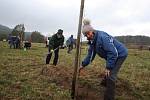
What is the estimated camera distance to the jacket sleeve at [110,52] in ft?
26.3

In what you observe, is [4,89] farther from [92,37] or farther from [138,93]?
[138,93]

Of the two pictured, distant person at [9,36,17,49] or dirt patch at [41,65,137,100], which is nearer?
dirt patch at [41,65,137,100]

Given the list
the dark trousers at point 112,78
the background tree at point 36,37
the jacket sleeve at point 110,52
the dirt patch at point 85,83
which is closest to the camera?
the jacket sleeve at point 110,52

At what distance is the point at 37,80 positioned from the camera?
11.8 metres

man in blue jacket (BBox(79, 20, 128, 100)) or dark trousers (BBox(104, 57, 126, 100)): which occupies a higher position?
man in blue jacket (BBox(79, 20, 128, 100))

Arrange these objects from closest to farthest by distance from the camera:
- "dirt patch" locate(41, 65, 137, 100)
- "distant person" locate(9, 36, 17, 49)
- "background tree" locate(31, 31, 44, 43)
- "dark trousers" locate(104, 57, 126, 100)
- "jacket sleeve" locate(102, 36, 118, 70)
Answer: "jacket sleeve" locate(102, 36, 118, 70), "dark trousers" locate(104, 57, 126, 100), "dirt patch" locate(41, 65, 137, 100), "distant person" locate(9, 36, 17, 49), "background tree" locate(31, 31, 44, 43)

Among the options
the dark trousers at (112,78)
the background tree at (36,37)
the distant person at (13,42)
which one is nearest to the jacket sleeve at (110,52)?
the dark trousers at (112,78)

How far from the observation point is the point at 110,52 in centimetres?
805

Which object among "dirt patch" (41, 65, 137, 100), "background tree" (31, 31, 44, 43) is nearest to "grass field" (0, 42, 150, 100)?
"dirt patch" (41, 65, 137, 100)

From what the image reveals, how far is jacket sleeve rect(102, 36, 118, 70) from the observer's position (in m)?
8.01

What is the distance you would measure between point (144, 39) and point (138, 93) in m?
79.6

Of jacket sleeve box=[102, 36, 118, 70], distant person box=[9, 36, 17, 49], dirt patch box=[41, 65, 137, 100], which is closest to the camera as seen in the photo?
jacket sleeve box=[102, 36, 118, 70]

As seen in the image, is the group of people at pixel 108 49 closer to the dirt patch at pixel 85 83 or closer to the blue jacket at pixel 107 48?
the blue jacket at pixel 107 48

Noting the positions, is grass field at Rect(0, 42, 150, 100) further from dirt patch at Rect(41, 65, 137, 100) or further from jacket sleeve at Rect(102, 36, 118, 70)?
jacket sleeve at Rect(102, 36, 118, 70)
